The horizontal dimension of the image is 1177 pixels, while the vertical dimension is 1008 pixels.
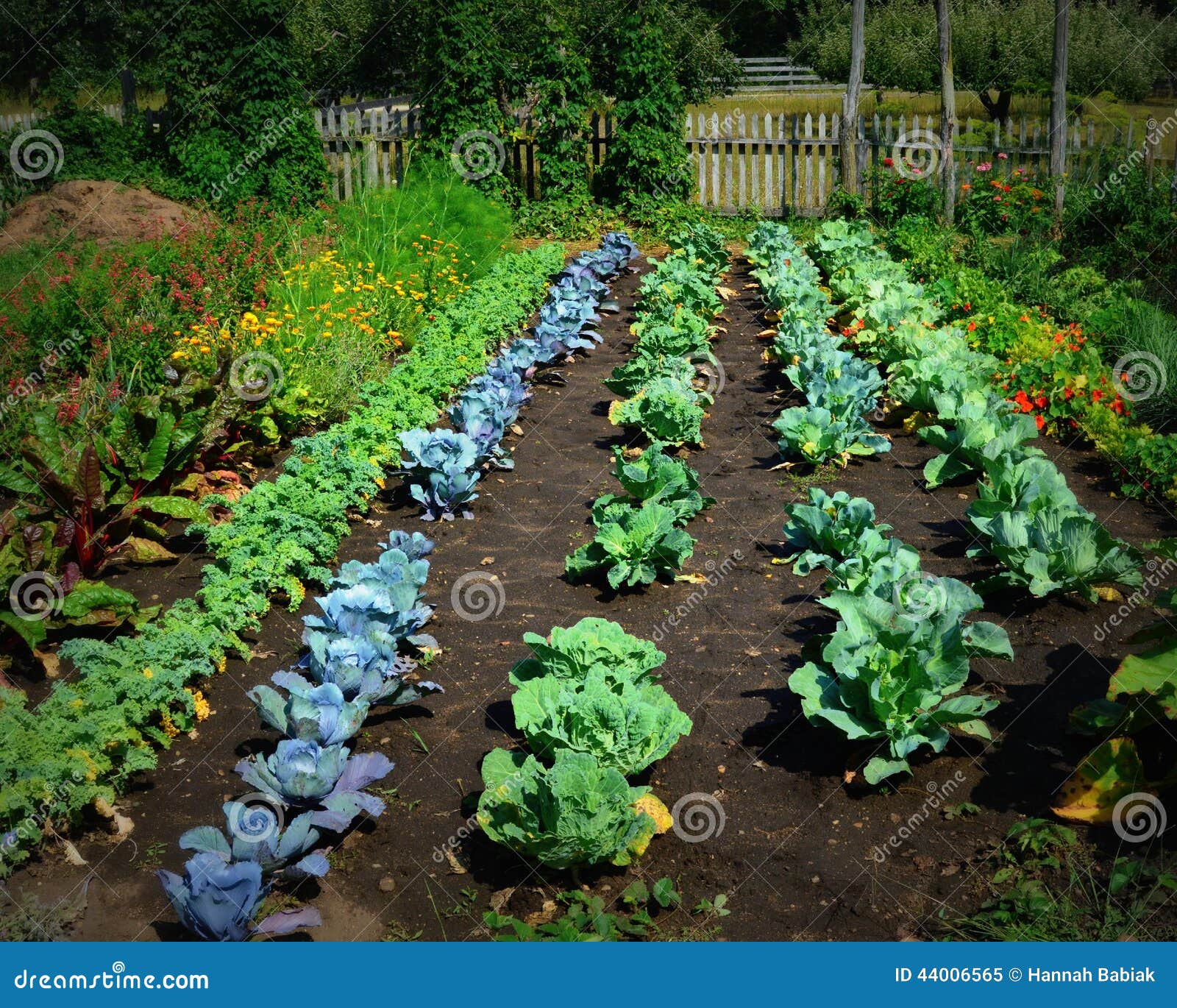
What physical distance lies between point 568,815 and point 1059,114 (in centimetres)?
1251

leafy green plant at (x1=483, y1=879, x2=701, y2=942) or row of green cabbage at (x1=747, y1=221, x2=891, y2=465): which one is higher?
row of green cabbage at (x1=747, y1=221, x2=891, y2=465)

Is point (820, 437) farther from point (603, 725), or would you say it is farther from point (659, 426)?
point (603, 725)

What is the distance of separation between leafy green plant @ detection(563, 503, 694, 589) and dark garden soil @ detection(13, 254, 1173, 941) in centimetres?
14

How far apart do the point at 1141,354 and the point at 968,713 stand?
17.6ft

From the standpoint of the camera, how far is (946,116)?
45.7ft

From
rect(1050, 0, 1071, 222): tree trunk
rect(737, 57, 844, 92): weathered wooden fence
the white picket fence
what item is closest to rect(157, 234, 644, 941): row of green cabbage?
rect(1050, 0, 1071, 222): tree trunk

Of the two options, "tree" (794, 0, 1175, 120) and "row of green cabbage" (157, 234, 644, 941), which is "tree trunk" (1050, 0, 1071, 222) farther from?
"row of green cabbage" (157, 234, 644, 941)

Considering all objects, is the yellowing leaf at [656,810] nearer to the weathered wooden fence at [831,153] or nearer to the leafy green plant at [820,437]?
the leafy green plant at [820,437]

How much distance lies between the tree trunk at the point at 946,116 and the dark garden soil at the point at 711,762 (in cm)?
842

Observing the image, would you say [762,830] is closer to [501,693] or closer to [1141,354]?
[501,693]

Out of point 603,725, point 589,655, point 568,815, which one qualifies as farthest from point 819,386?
point 568,815

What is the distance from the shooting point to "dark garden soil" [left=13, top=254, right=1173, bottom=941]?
3.55 meters

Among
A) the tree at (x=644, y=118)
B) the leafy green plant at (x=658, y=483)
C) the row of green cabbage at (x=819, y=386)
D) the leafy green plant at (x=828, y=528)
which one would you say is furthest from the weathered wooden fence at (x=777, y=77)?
the leafy green plant at (x=828, y=528)

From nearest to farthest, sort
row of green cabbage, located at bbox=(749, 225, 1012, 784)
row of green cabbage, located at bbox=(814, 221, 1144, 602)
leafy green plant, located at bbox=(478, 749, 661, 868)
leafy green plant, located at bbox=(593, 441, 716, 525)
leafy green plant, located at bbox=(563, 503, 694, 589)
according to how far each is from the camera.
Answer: leafy green plant, located at bbox=(478, 749, 661, 868)
row of green cabbage, located at bbox=(749, 225, 1012, 784)
row of green cabbage, located at bbox=(814, 221, 1144, 602)
leafy green plant, located at bbox=(563, 503, 694, 589)
leafy green plant, located at bbox=(593, 441, 716, 525)
